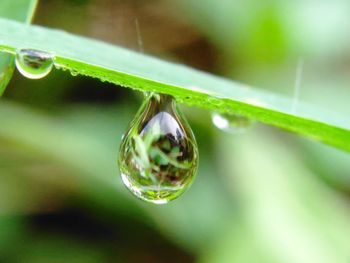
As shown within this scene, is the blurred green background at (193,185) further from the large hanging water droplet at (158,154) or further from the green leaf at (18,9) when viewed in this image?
the large hanging water droplet at (158,154)

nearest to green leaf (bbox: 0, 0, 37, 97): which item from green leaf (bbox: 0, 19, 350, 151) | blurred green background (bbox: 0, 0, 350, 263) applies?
green leaf (bbox: 0, 19, 350, 151)

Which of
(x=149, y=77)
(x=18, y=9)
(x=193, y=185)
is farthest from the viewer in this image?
(x=193, y=185)

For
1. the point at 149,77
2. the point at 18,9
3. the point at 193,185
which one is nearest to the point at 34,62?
the point at 149,77

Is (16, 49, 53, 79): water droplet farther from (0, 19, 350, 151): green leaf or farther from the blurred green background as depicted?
the blurred green background

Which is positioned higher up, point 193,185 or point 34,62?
point 193,185

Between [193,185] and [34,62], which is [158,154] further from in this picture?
[193,185]

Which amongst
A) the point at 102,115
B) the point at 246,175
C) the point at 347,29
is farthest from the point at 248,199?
the point at 347,29

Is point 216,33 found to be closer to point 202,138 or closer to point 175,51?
point 175,51
